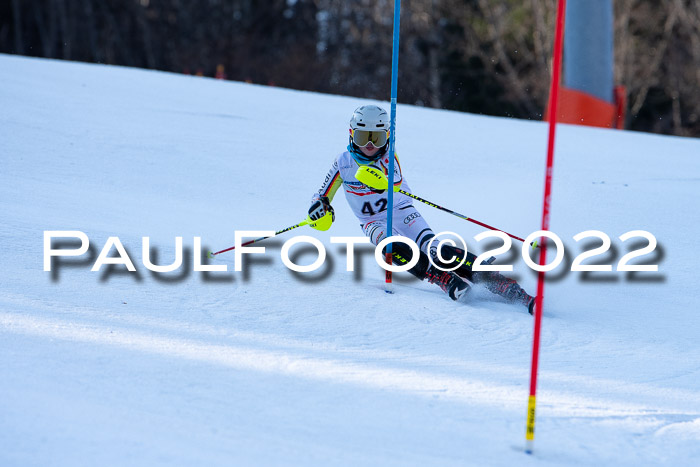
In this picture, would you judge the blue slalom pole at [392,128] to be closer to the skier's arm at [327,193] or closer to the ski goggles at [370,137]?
the ski goggles at [370,137]

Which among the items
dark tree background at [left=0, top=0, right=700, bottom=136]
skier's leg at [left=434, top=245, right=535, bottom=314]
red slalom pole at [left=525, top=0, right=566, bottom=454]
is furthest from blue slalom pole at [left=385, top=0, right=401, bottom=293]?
dark tree background at [left=0, top=0, right=700, bottom=136]

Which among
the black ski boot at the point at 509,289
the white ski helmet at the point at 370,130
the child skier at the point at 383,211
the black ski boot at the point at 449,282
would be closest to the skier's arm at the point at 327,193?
the child skier at the point at 383,211

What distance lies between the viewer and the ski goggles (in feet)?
17.1

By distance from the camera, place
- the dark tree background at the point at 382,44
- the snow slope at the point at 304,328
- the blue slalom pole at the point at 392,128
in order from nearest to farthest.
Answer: the snow slope at the point at 304,328 → the blue slalom pole at the point at 392,128 → the dark tree background at the point at 382,44

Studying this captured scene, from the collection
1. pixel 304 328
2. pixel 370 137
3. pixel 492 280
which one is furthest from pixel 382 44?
pixel 304 328

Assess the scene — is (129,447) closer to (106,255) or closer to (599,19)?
(106,255)

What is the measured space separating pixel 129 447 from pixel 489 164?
7.11m

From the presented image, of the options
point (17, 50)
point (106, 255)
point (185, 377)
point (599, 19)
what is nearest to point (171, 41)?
point (17, 50)

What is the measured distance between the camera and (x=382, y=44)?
28.9 meters

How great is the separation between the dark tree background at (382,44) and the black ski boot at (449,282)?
20336mm

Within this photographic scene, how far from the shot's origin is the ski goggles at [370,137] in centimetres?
521

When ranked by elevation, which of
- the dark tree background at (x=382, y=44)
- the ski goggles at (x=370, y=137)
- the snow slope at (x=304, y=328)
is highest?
the dark tree background at (x=382, y=44)

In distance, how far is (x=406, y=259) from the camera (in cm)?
521

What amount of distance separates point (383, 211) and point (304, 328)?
1.36 meters
